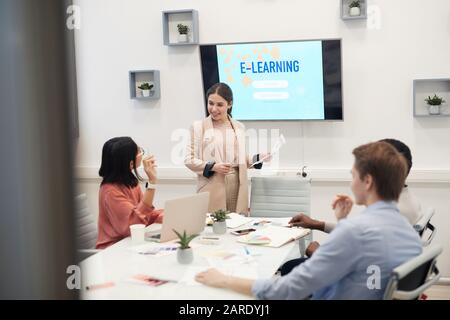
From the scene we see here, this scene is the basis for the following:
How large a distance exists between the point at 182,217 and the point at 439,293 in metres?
2.50

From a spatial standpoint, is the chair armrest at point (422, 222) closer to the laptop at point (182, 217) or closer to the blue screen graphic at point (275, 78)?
the laptop at point (182, 217)

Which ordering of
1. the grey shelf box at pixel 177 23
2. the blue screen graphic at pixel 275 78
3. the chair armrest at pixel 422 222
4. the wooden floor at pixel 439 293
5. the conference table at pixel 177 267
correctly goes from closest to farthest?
the conference table at pixel 177 267
the chair armrest at pixel 422 222
the wooden floor at pixel 439 293
the blue screen graphic at pixel 275 78
the grey shelf box at pixel 177 23

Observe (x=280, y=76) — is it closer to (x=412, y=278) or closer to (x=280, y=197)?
(x=280, y=197)

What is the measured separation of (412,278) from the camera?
187 cm

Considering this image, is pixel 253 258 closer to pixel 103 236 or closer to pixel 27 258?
pixel 103 236

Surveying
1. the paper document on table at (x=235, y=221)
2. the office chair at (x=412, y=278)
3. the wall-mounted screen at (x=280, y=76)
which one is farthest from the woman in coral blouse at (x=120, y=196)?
the wall-mounted screen at (x=280, y=76)

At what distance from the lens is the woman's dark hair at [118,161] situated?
9.80 ft

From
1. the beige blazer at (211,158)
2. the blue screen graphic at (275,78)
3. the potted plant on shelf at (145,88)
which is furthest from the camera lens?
the potted plant on shelf at (145,88)

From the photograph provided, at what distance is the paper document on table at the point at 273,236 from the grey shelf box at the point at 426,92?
5.94 ft

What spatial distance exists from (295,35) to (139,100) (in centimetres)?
150

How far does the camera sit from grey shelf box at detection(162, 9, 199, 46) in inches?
181

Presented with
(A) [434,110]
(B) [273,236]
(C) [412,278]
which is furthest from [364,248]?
(A) [434,110]

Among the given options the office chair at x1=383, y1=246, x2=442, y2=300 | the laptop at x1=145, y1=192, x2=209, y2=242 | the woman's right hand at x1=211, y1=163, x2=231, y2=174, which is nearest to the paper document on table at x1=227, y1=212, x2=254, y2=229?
the laptop at x1=145, y1=192, x2=209, y2=242

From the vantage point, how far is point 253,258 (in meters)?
2.49
